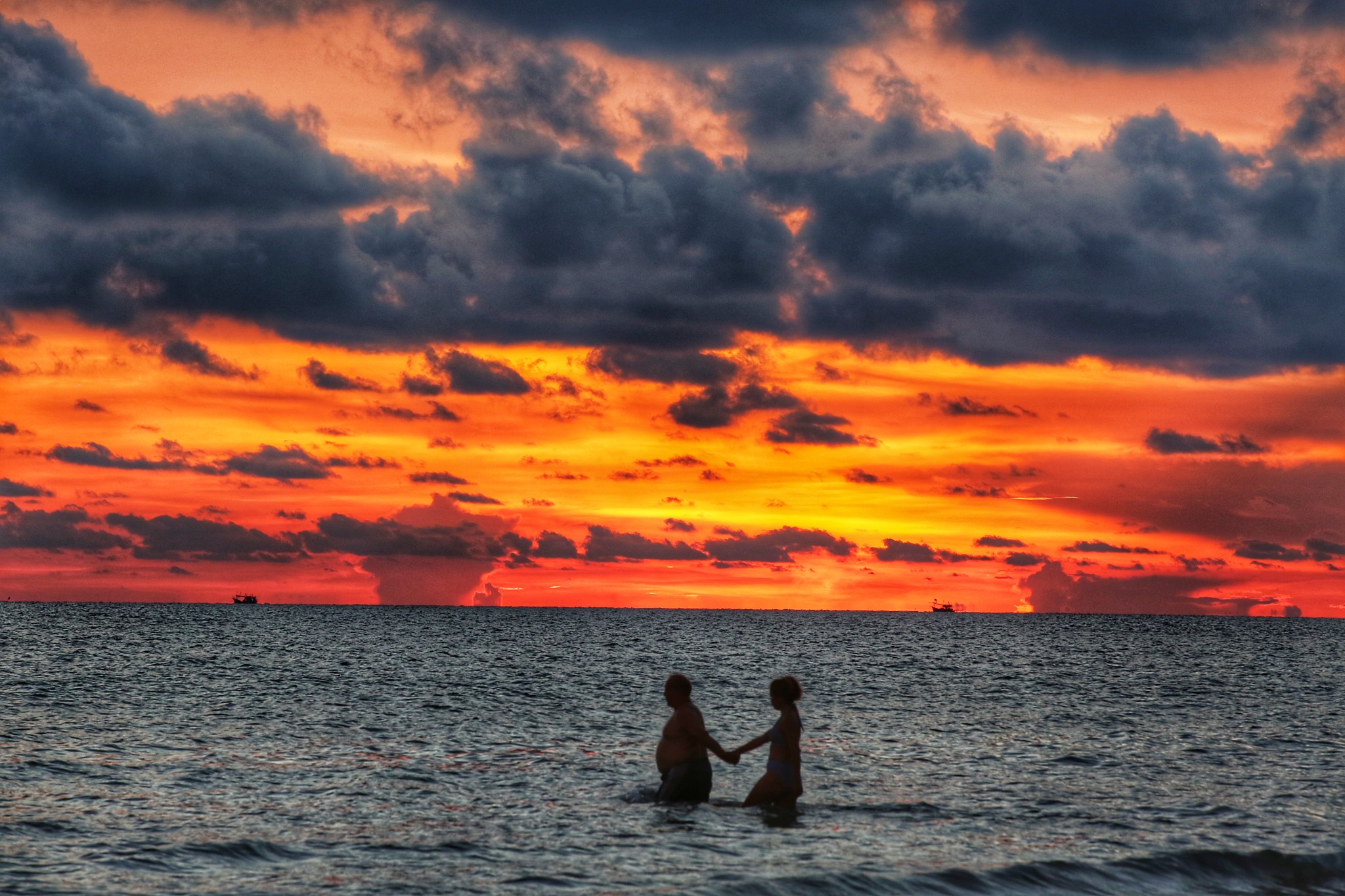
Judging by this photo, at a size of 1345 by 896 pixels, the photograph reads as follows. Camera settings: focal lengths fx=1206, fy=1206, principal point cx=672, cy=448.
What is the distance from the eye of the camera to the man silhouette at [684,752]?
21.7m

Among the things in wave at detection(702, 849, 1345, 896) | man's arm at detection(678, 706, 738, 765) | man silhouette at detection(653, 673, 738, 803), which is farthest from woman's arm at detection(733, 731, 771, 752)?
wave at detection(702, 849, 1345, 896)

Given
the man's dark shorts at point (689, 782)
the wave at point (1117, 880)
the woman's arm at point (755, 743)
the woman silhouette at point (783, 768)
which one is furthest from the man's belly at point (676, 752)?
the wave at point (1117, 880)

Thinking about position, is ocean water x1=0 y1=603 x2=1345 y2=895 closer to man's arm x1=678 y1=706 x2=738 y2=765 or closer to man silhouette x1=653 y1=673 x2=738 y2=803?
man silhouette x1=653 y1=673 x2=738 y2=803

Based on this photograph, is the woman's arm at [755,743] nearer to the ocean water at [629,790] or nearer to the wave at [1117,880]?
the ocean water at [629,790]

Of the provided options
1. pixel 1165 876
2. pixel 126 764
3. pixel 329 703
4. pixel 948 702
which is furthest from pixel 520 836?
pixel 948 702

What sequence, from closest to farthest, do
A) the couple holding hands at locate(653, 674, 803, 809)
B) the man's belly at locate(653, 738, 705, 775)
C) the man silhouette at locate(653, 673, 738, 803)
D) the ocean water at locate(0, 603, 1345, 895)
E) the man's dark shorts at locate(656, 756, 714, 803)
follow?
the ocean water at locate(0, 603, 1345, 895)
the man silhouette at locate(653, 673, 738, 803)
the couple holding hands at locate(653, 674, 803, 809)
the man's belly at locate(653, 738, 705, 775)
the man's dark shorts at locate(656, 756, 714, 803)

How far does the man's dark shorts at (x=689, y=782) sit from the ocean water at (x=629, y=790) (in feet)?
0.98

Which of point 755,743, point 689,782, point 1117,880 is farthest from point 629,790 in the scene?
point 1117,880

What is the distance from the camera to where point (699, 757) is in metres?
22.8

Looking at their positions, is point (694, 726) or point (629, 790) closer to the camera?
point (694, 726)

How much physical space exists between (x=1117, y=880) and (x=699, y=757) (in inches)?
299

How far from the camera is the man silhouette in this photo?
21.7 metres

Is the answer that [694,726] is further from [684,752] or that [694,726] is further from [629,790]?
[629,790]

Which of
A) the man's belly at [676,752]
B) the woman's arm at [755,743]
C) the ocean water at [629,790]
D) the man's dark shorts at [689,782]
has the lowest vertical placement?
the ocean water at [629,790]
